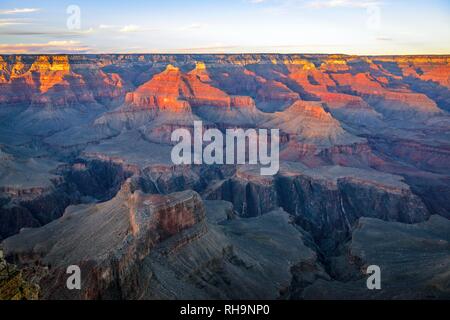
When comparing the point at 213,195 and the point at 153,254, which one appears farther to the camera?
the point at 213,195

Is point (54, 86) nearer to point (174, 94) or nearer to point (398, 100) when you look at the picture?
point (174, 94)

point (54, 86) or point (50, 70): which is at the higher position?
point (50, 70)

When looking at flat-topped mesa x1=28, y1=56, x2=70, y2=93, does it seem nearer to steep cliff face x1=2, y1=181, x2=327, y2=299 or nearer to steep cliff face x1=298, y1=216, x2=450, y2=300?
steep cliff face x1=2, y1=181, x2=327, y2=299

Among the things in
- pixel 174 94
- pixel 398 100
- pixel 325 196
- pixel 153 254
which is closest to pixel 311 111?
pixel 174 94

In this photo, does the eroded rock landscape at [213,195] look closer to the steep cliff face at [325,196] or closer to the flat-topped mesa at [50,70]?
the steep cliff face at [325,196]

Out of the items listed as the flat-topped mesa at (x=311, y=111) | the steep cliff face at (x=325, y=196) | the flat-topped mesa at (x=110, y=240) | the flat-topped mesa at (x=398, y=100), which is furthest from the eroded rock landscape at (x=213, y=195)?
the flat-topped mesa at (x=398, y=100)

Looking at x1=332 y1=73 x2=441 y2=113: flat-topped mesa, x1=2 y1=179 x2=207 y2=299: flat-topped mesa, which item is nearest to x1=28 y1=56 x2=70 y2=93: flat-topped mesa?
x1=332 y1=73 x2=441 y2=113: flat-topped mesa

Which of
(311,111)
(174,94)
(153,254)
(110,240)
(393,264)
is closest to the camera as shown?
(153,254)
